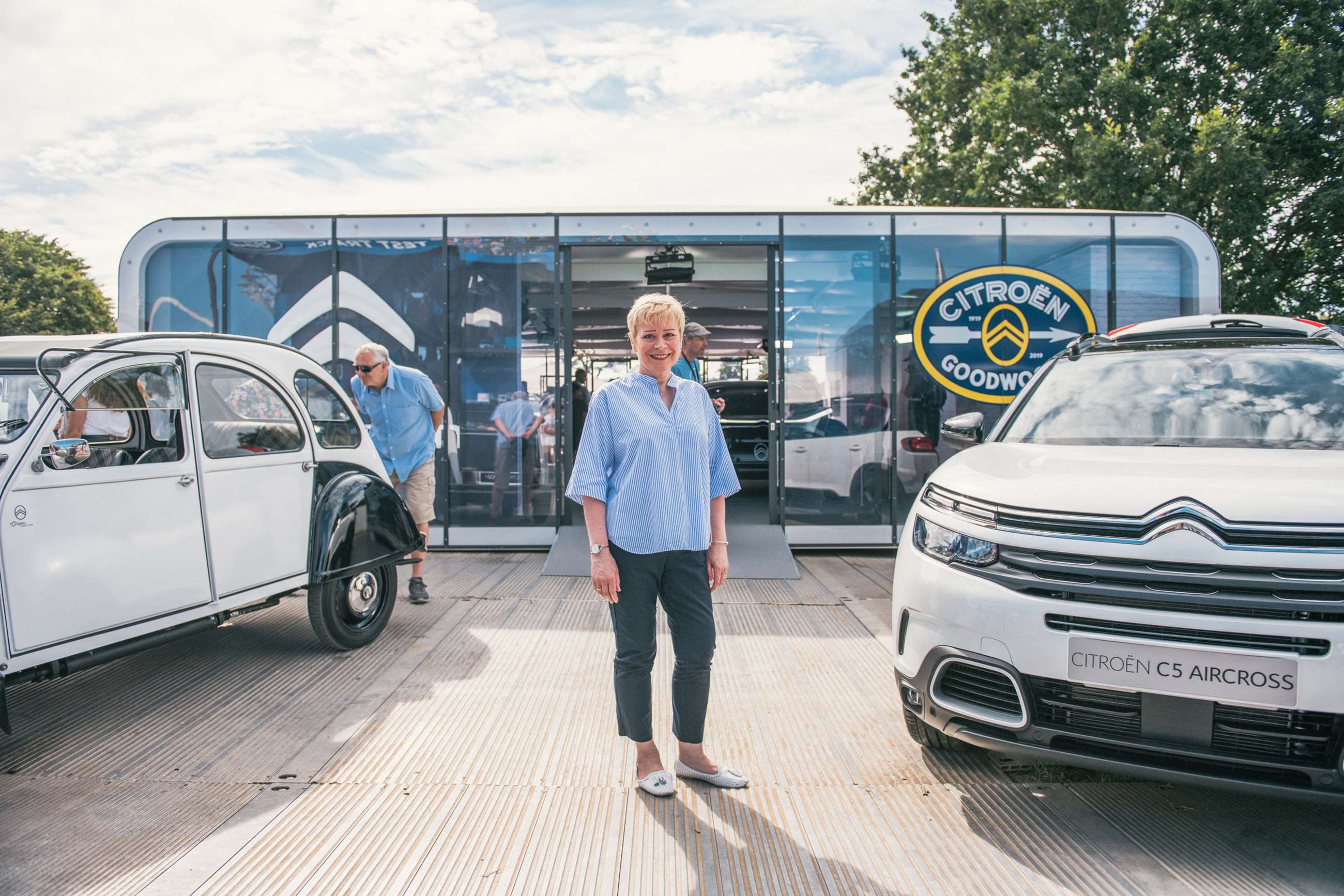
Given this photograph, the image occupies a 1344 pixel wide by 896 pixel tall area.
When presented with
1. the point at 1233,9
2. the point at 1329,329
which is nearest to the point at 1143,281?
the point at 1329,329

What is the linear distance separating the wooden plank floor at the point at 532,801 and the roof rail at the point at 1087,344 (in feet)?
6.40

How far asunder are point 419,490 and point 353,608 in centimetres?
133

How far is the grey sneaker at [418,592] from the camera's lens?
18.9 ft

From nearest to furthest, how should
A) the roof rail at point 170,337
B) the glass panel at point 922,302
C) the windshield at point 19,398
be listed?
1. the windshield at point 19,398
2. the roof rail at point 170,337
3. the glass panel at point 922,302

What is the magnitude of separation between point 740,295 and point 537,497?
598cm

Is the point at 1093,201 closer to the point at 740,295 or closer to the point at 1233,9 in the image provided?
the point at 1233,9

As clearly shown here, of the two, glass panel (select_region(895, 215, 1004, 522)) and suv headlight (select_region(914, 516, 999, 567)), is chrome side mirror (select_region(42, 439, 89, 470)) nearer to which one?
suv headlight (select_region(914, 516, 999, 567))

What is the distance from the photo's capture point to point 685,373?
6.10 m

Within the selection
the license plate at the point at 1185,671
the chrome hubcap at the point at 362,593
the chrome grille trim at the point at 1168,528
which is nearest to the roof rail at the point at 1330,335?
the chrome grille trim at the point at 1168,528

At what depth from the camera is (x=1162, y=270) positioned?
7.61 metres

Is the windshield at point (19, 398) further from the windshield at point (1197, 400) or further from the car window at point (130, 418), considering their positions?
the windshield at point (1197, 400)

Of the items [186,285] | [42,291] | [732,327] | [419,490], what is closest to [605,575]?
[419,490]

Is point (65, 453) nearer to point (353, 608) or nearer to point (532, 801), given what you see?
point (353, 608)

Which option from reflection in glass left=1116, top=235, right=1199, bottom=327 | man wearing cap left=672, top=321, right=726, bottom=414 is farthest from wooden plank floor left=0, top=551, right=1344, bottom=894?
reflection in glass left=1116, top=235, right=1199, bottom=327
